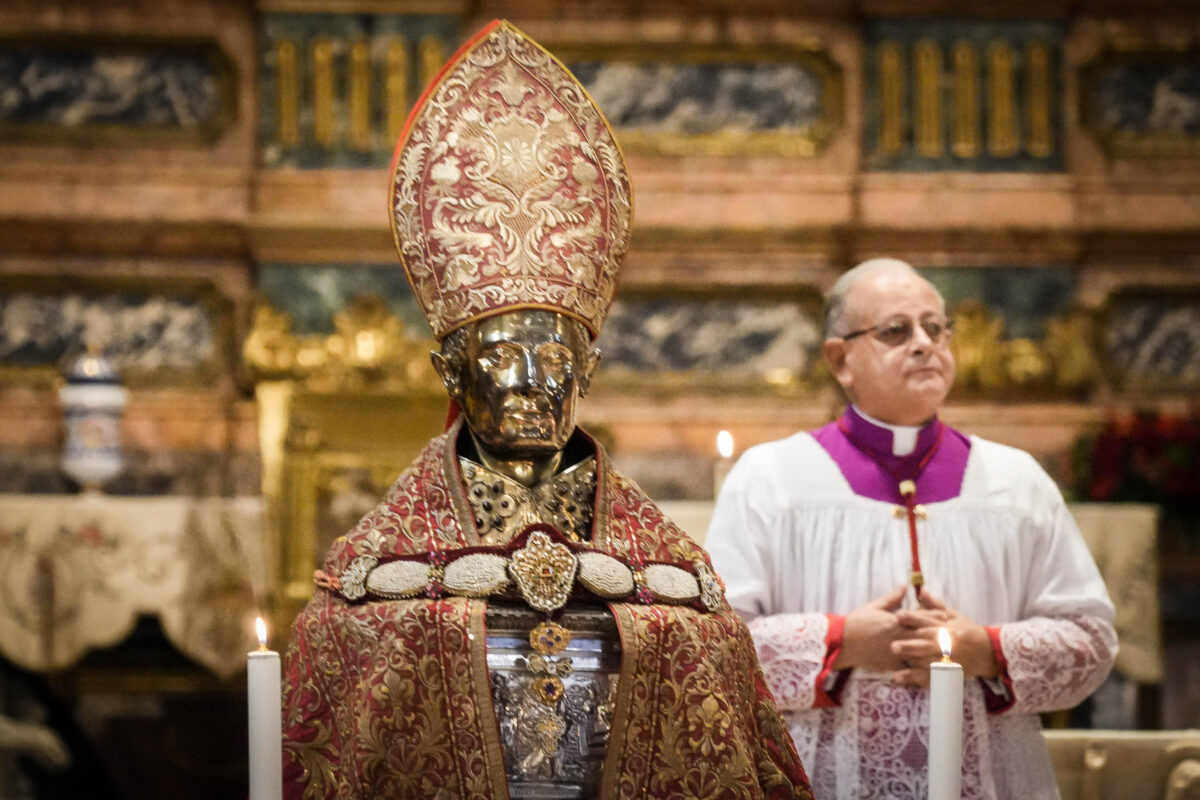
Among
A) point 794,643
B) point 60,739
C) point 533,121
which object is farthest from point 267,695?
point 60,739

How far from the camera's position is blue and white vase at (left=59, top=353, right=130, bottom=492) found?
6043 mm

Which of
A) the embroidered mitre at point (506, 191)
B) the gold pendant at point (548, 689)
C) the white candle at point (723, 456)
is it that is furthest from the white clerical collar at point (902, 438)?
the gold pendant at point (548, 689)

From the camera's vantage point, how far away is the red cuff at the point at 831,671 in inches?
122

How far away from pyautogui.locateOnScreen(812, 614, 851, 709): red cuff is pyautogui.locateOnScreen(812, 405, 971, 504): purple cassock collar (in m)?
0.35

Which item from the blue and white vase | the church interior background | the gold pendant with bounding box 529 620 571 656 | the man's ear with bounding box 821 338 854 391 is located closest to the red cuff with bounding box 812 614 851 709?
the man's ear with bounding box 821 338 854 391

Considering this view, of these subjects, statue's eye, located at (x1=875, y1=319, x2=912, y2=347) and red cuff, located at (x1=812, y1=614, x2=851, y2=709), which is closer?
red cuff, located at (x1=812, y1=614, x2=851, y2=709)

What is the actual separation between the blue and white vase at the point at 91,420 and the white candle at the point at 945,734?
4361mm

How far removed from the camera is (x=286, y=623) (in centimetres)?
579

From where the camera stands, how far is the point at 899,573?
3.30 m

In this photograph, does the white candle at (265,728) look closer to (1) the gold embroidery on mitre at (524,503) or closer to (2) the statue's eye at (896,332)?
(1) the gold embroidery on mitre at (524,503)

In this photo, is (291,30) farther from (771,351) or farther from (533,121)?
(533,121)

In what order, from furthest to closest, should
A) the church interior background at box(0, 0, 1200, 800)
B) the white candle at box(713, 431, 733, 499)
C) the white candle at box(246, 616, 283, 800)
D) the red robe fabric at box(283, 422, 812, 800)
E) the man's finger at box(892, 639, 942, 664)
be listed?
the church interior background at box(0, 0, 1200, 800) < the white candle at box(713, 431, 733, 499) < the man's finger at box(892, 639, 942, 664) < the red robe fabric at box(283, 422, 812, 800) < the white candle at box(246, 616, 283, 800)

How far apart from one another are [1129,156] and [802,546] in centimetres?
395

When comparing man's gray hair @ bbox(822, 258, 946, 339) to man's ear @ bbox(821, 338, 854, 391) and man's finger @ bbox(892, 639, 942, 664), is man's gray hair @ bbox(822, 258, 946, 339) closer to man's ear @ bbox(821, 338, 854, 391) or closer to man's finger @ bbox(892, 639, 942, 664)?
man's ear @ bbox(821, 338, 854, 391)
